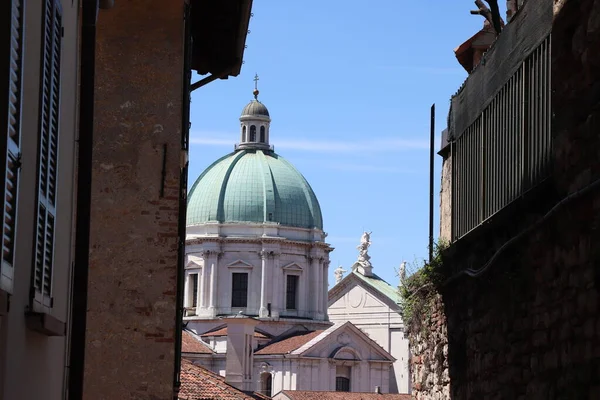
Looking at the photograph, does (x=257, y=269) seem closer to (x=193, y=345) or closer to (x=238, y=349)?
(x=193, y=345)

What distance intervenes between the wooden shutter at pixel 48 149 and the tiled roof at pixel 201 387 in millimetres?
18001

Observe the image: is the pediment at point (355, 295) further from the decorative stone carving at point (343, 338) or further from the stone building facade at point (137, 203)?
the stone building facade at point (137, 203)

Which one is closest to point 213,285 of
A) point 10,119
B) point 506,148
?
point 506,148

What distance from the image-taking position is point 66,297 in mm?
5961

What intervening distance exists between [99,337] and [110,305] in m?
0.26

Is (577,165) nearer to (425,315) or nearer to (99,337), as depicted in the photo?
(99,337)

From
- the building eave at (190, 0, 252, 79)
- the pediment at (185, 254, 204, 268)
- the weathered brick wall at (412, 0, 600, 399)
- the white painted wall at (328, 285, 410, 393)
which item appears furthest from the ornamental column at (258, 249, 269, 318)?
the weathered brick wall at (412, 0, 600, 399)

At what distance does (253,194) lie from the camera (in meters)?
78.9

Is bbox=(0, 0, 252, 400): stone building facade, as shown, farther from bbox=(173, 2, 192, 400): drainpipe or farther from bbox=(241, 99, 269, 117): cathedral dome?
bbox=(241, 99, 269, 117): cathedral dome

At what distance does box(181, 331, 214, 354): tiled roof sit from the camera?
70250mm

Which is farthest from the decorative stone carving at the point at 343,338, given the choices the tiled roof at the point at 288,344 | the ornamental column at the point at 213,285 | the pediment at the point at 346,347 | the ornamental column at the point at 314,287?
the ornamental column at the point at 213,285

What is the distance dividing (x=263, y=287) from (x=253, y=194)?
6335mm

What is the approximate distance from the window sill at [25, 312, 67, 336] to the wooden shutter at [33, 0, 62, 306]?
8 cm

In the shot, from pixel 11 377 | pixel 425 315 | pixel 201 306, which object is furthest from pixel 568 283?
pixel 201 306
